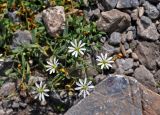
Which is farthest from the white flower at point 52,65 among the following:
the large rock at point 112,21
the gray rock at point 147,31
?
the gray rock at point 147,31

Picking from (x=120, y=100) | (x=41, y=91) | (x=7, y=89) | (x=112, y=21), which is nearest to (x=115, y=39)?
(x=112, y=21)

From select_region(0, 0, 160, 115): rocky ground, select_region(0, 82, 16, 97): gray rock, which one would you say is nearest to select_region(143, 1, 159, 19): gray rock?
select_region(0, 0, 160, 115): rocky ground

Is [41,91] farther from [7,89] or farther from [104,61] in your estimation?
[104,61]

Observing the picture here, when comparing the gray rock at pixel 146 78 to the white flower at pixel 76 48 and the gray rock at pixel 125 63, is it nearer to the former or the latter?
the gray rock at pixel 125 63

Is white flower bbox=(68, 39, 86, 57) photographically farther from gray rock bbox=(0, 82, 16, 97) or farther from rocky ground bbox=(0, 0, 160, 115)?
gray rock bbox=(0, 82, 16, 97)

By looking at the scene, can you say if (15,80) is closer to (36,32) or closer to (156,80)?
(36,32)

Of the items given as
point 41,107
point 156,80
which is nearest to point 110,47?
point 156,80
